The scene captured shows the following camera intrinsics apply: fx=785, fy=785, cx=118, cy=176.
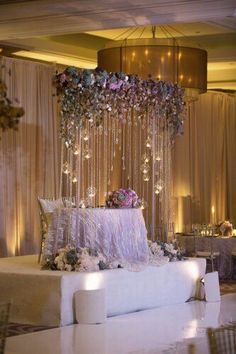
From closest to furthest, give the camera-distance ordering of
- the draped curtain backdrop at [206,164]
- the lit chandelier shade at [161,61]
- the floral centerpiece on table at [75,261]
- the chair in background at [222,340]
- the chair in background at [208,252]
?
the chair in background at [222,340], the floral centerpiece on table at [75,261], the lit chandelier shade at [161,61], the chair in background at [208,252], the draped curtain backdrop at [206,164]

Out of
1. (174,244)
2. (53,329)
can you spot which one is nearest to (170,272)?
(174,244)

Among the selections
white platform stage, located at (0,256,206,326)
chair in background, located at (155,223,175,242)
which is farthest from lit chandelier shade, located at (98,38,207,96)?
white platform stage, located at (0,256,206,326)

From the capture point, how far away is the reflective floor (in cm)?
745

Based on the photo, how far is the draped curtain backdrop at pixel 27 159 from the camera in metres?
12.1

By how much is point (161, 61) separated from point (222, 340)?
7085mm

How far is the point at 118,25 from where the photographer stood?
10.2 meters

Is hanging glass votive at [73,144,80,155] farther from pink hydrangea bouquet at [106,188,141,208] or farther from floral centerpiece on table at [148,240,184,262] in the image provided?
floral centerpiece on table at [148,240,184,262]

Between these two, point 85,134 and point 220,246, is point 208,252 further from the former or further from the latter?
point 85,134

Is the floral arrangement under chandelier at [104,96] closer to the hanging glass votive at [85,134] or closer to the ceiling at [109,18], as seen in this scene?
the hanging glass votive at [85,134]

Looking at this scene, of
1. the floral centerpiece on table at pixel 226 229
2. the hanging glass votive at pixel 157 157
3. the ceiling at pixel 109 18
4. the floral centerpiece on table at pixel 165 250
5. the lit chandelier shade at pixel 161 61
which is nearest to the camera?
the ceiling at pixel 109 18

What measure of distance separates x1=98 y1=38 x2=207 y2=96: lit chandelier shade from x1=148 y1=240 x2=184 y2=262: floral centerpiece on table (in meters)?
2.19

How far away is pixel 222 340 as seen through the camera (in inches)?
149

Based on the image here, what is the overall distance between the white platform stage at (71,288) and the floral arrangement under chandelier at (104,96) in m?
1.75

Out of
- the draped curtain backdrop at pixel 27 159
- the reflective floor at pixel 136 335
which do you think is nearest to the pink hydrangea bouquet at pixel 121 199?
the reflective floor at pixel 136 335
